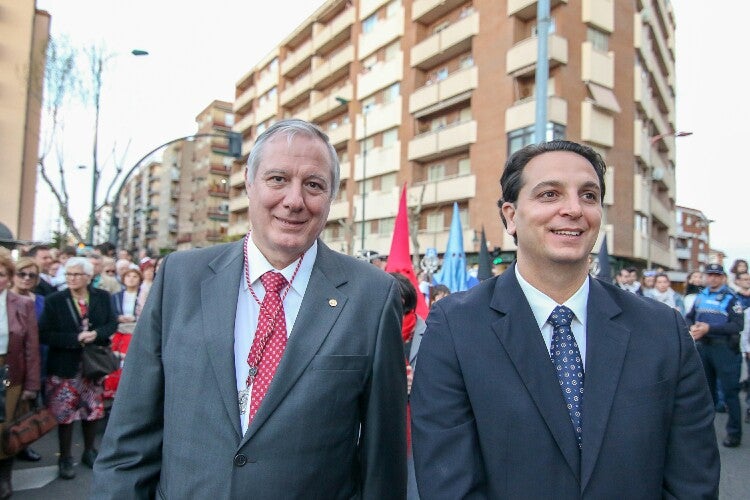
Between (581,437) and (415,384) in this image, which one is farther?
(415,384)

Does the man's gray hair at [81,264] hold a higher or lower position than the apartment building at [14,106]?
lower

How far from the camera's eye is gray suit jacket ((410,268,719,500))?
1.72 meters

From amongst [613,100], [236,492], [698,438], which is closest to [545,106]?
[698,438]

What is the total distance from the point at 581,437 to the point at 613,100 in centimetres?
2817

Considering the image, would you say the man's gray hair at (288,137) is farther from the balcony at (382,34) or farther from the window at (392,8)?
the window at (392,8)

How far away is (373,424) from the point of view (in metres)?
1.95

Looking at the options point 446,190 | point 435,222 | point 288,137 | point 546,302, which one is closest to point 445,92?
point 446,190

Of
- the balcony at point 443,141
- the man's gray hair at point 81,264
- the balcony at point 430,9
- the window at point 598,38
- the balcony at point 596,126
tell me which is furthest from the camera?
the balcony at point 430,9

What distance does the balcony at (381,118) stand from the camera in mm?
34312

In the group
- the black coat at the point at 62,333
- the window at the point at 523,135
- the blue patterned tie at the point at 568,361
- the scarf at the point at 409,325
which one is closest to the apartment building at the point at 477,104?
the window at the point at 523,135

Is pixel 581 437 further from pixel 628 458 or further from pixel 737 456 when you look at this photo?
pixel 737 456

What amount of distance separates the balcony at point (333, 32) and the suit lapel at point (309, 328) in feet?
132

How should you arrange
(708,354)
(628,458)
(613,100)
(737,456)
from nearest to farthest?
(628,458)
(737,456)
(708,354)
(613,100)

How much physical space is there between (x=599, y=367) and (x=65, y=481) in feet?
16.2
